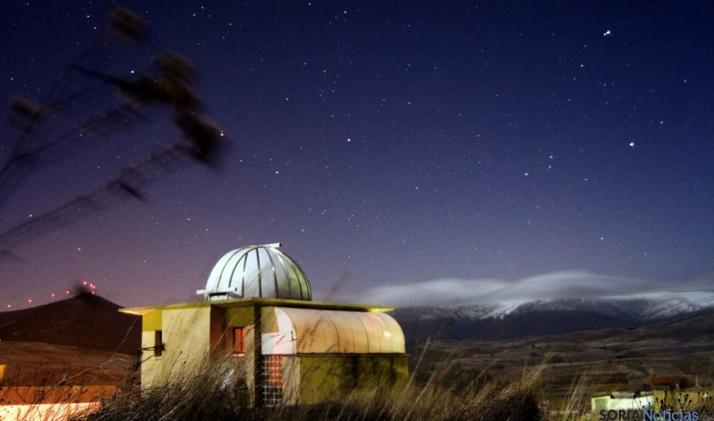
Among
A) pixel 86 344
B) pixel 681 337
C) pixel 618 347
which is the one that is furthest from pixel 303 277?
pixel 681 337

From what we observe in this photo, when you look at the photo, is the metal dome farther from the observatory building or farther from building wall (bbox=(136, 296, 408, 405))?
building wall (bbox=(136, 296, 408, 405))

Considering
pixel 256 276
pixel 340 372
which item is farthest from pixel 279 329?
pixel 256 276

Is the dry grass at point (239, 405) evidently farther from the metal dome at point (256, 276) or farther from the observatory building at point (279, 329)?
the metal dome at point (256, 276)

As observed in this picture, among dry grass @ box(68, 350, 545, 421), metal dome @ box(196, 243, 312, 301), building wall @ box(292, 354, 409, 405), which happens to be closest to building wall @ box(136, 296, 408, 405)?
building wall @ box(292, 354, 409, 405)

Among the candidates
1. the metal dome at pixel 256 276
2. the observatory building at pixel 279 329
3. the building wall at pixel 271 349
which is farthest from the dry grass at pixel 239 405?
the metal dome at pixel 256 276

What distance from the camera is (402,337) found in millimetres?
19250

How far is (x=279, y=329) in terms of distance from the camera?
51.4 feet

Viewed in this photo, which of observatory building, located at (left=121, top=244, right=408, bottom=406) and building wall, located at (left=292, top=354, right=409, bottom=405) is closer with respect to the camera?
building wall, located at (left=292, top=354, right=409, bottom=405)

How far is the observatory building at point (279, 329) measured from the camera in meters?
15.5

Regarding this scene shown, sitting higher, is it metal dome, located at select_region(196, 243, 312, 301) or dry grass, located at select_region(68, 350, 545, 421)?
metal dome, located at select_region(196, 243, 312, 301)

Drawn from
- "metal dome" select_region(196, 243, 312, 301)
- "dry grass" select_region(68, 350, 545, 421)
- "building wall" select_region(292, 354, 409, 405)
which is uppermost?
"metal dome" select_region(196, 243, 312, 301)

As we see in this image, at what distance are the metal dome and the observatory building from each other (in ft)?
0.09

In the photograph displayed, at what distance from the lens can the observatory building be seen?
15516 mm

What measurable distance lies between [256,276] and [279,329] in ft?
9.67
